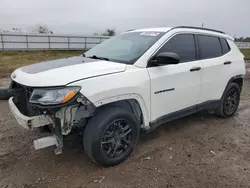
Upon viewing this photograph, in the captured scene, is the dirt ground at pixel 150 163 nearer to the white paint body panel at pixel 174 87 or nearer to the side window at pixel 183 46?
the white paint body panel at pixel 174 87

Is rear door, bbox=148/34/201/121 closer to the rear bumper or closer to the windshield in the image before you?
the windshield

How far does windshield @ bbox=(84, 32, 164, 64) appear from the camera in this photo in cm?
335

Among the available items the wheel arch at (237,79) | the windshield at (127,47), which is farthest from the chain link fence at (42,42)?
the wheel arch at (237,79)

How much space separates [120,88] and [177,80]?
1.09 m

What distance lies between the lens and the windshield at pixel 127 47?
3.35 m

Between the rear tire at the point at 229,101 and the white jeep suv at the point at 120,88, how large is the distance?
1.41ft

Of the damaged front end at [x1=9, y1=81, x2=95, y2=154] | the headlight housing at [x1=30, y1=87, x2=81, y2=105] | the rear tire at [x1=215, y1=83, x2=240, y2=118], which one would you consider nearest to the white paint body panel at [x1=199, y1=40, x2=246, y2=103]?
the rear tire at [x1=215, y1=83, x2=240, y2=118]

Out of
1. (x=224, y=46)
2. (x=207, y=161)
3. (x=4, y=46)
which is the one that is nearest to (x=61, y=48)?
(x=4, y=46)

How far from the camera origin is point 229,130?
439 cm

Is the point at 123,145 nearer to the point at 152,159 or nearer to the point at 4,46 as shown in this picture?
the point at 152,159

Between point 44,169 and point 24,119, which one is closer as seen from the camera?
point 24,119

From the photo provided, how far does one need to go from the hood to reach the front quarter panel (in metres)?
0.08

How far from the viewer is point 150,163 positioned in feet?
10.5

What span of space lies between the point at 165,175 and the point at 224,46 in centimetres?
294
